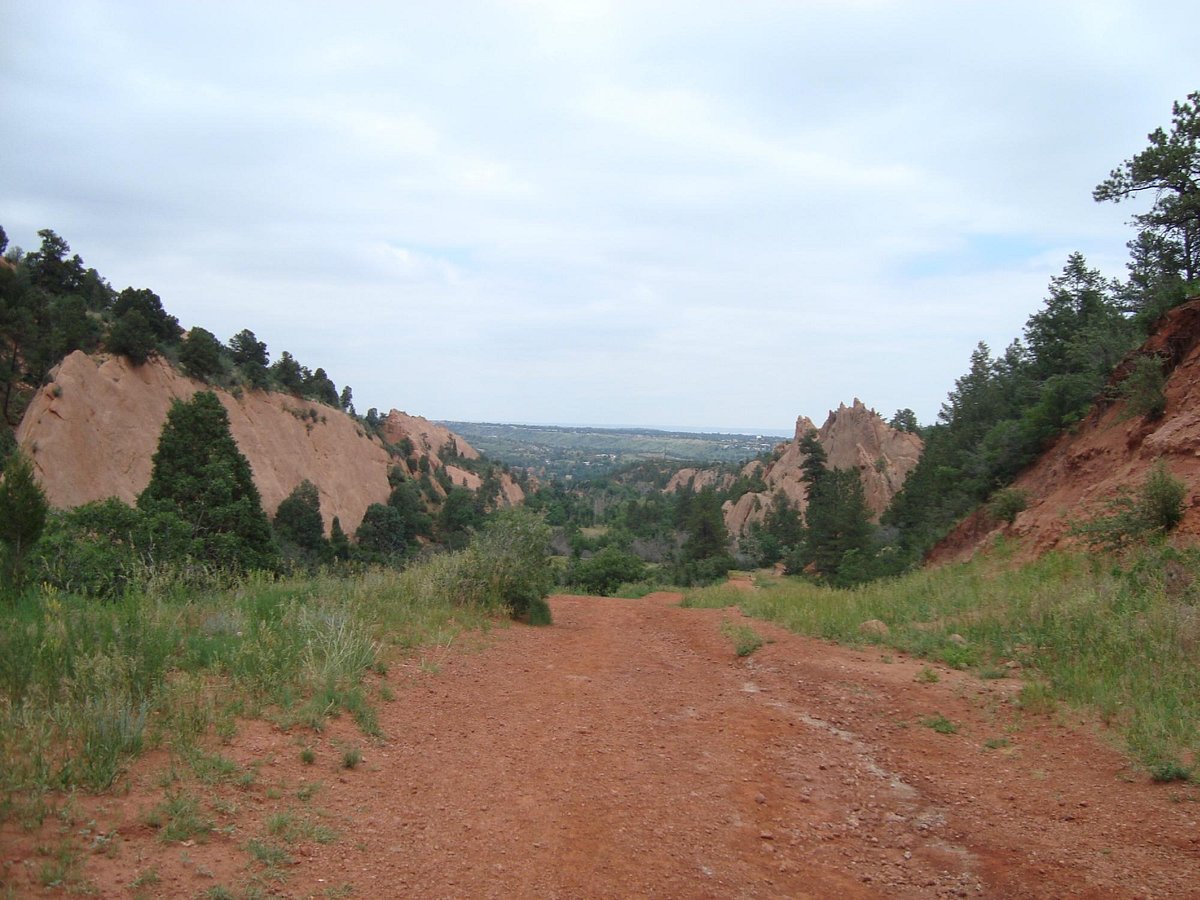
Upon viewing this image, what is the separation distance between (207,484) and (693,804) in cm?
2116

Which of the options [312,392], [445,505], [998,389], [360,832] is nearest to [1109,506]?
[360,832]

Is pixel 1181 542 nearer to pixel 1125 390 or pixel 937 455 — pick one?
pixel 1125 390

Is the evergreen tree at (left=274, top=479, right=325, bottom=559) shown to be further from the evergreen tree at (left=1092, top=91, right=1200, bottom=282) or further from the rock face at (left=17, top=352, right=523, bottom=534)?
the evergreen tree at (left=1092, top=91, right=1200, bottom=282)

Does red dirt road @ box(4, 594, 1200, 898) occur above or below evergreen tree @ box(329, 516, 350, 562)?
above

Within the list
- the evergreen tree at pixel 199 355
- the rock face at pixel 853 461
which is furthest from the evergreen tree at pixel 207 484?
the rock face at pixel 853 461

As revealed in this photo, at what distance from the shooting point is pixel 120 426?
35812mm

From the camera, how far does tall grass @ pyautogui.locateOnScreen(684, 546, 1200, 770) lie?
18.6 ft

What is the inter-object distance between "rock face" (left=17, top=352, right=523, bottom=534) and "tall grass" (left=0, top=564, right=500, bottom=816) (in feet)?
56.1

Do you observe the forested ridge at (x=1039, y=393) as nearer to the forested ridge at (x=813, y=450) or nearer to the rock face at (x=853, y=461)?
the forested ridge at (x=813, y=450)

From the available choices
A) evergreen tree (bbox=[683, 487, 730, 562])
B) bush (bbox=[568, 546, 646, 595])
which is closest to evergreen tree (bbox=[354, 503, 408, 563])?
evergreen tree (bbox=[683, 487, 730, 562])

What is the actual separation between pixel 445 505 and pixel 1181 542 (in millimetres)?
51137

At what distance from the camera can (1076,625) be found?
7785 millimetres

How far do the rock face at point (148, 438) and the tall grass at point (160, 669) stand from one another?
17106 millimetres

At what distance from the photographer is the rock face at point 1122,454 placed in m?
12.4
